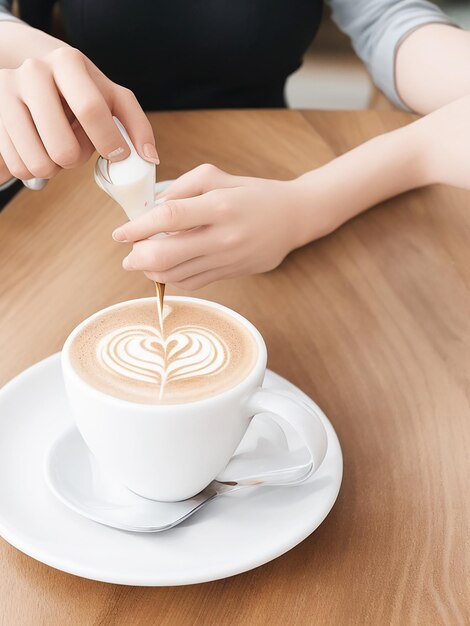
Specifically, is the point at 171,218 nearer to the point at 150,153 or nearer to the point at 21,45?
the point at 150,153

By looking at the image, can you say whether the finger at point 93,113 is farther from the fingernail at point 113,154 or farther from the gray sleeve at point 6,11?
the gray sleeve at point 6,11

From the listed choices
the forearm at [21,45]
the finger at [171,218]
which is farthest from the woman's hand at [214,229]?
the forearm at [21,45]

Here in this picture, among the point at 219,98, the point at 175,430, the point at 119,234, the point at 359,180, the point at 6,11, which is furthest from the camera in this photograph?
the point at 219,98

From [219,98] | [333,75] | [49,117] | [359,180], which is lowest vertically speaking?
[333,75]

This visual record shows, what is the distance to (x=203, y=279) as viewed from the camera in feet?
2.01

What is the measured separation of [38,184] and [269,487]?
Answer: 16.3 inches

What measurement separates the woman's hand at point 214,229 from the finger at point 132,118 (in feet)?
0.15

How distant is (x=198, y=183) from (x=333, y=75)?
2432mm

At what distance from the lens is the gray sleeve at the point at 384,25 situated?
964 mm

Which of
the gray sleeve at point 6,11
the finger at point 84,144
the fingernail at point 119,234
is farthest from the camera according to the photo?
the gray sleeve at point 6,11

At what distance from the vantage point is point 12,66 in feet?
2.43

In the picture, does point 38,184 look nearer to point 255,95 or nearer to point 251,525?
point 251,525

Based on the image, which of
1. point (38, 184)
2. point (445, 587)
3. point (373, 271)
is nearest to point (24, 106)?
point (38, 184)

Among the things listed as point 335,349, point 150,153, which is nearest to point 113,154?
point 150,153
